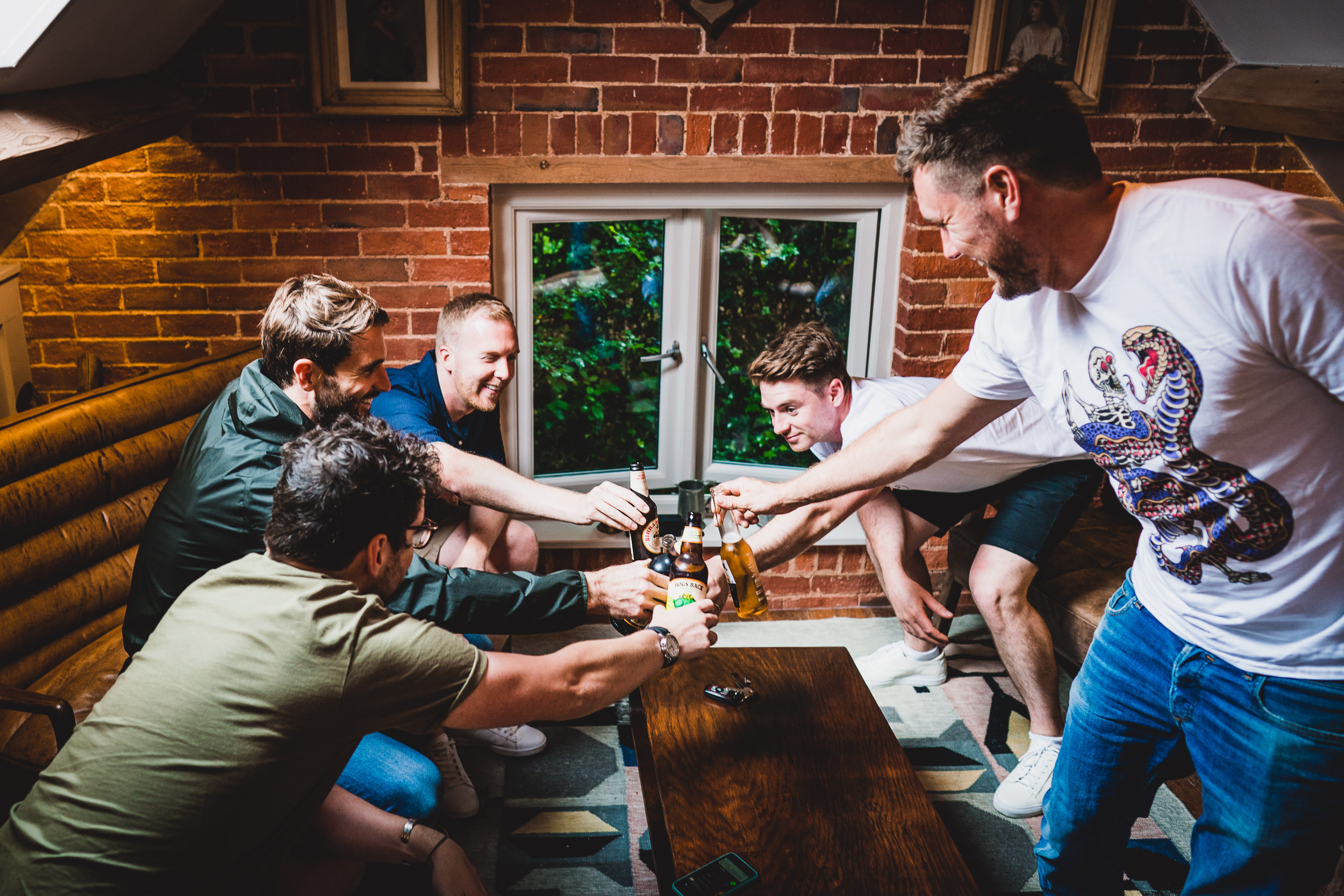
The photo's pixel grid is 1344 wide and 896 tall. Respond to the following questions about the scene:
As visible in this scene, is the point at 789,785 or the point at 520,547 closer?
the point at 789,785

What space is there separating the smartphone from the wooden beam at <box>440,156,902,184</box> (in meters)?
2.13

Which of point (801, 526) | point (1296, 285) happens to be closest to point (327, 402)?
point (801, 526)

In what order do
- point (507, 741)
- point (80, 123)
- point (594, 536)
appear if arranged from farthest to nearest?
1. point (594, 536)
2. point (507, 741)
3. point (80, 123)

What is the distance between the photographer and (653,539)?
2.36 m

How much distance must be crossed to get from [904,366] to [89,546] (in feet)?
8.27

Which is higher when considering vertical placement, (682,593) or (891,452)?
(891,452)

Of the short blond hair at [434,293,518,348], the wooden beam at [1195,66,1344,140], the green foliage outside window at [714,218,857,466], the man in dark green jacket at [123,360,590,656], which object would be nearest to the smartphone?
the man in dark green jacket at [123,360,590,656]

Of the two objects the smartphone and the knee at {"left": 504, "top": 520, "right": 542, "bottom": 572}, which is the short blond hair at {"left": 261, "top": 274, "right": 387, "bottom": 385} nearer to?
the knee at {"left": 504, "top": 520, "right": 542, "bottom": 572}

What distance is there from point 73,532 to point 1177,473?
241 centimetres

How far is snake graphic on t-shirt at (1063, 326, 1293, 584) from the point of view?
4.44ft

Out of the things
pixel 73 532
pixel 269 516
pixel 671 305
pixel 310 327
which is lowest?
pixel 73 532

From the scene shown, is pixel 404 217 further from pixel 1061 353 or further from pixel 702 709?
pixel 1061 353

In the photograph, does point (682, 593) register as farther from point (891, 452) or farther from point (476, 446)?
point (476, 446)

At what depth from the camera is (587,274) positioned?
11.0ft
